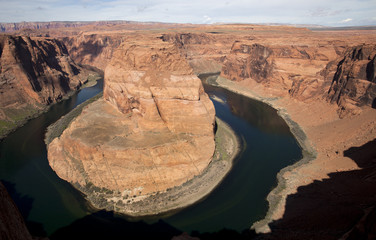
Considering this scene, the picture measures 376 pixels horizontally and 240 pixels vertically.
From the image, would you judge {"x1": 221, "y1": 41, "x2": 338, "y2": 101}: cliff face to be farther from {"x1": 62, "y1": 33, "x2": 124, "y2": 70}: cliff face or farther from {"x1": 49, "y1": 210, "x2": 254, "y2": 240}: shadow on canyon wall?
{"x1": 62, "y1": 33, "x2": 124, "y2": 70}: cliff face

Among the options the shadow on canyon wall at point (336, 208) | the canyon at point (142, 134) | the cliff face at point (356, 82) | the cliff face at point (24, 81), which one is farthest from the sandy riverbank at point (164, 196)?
the cliff face at point (24, 81)

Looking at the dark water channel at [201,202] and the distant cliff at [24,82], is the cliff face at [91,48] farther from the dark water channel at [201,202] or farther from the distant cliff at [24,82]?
the dark water channel at [201,202]

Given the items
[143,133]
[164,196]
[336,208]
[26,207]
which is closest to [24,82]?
[26,207]

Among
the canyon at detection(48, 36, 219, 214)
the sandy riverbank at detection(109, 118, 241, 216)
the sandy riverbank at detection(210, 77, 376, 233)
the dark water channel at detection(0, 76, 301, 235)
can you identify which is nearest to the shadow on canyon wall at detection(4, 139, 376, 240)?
the dark water channel at detection(0, 76, 301, 235)

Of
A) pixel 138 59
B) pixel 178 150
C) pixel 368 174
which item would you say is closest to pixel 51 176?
pixel 178 150

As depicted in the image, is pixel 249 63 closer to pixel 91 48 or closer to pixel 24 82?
pixel 24 82
